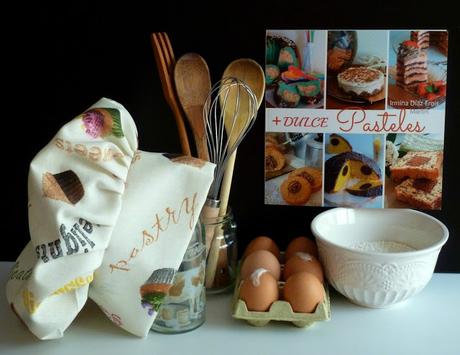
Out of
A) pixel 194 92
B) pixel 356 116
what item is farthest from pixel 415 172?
pixel 194 92

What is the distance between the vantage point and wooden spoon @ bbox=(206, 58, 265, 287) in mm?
846

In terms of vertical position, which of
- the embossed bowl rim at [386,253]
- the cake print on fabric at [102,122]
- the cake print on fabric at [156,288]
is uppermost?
the cake print on fabric at [102,122]

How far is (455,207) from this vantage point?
92 cm

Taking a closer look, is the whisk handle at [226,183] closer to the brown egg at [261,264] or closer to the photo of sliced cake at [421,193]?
the brown egg at [261,264]

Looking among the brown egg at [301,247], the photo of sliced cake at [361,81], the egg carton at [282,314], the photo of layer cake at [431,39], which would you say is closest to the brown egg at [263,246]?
the brown egg at [301,247]

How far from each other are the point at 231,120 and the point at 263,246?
17cm

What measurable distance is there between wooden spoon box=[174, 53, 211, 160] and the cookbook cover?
0.11 meters

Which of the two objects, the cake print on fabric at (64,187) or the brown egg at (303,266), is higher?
the cake print on fabric at (64,187)

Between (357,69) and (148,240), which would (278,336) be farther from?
(357,69)

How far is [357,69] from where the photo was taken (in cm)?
89

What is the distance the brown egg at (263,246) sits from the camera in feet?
2.88

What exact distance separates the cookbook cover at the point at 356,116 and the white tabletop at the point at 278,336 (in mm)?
174

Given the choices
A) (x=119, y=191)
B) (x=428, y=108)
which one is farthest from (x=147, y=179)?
(x=428, y=108)

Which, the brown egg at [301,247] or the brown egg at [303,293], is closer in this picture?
the brown egg at [303,293]
